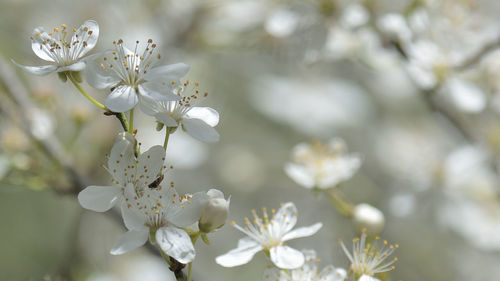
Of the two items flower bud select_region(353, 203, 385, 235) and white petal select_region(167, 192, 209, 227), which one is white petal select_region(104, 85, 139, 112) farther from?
flower bud select_region(353, 203, 385, 235)

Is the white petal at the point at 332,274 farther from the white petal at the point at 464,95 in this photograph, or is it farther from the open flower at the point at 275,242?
the white petal at the point at 464,95

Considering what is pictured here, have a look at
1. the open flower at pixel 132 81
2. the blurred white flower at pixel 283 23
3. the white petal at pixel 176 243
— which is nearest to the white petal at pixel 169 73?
the open flower at pixel 132 81

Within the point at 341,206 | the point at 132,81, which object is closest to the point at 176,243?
the point at 132,81

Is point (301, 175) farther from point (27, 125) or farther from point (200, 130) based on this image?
point (27, 125)

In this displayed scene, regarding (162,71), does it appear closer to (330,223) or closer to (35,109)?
(35,109)

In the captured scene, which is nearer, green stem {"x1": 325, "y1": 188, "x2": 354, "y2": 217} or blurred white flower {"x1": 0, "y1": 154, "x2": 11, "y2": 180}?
green stem {"x1": 325, "y1": 188, "x2": 354, "y2": 217}

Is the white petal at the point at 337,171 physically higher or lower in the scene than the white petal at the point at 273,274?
higher

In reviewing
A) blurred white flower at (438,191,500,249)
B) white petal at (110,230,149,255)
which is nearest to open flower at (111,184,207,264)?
white petal at (110,230,149,255)
